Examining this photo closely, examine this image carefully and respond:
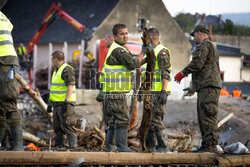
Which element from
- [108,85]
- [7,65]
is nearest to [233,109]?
[108,85]

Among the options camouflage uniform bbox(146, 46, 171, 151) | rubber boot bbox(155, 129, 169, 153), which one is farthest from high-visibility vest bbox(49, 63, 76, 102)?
rubber boot bbox(155, 129, 169, 153)

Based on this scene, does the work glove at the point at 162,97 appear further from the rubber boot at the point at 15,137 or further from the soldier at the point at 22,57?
the soldier at the point at 22,57

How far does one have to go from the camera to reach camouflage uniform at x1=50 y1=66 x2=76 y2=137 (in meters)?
8.41

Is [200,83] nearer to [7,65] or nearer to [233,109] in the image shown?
[7,65]

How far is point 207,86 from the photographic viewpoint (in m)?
6.64

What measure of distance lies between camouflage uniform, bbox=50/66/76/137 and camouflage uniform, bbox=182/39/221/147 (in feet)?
8.83

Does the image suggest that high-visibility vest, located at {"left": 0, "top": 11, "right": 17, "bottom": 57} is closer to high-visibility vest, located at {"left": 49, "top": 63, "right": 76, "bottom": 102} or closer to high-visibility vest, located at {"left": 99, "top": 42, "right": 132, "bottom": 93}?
high-visibility vest, located at {"left": 99, "top": 42, "right": 132, "bottom": 93}

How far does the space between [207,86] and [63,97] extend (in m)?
3.17

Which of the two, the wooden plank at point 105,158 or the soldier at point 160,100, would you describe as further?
the soldier at point 160,100

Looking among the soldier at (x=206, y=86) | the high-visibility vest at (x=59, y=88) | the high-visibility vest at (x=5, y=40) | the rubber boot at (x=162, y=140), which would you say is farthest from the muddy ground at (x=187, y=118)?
the high-visibility vest at (x=5, y=40)

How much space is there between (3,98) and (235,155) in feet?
11.3

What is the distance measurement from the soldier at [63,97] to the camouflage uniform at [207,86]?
2.74m

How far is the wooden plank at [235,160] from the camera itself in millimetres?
5957

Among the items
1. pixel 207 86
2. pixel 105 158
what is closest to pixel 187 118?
pixel 207 86
